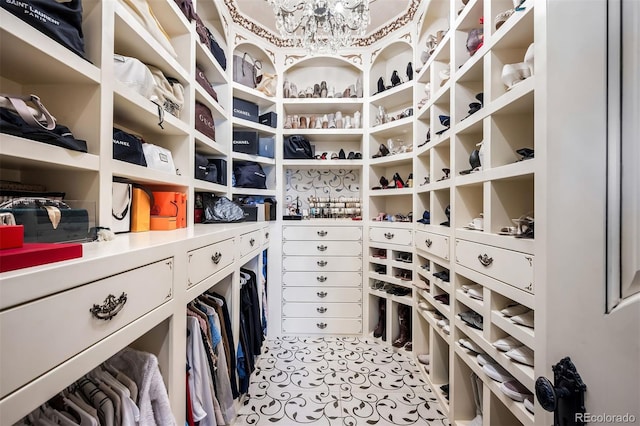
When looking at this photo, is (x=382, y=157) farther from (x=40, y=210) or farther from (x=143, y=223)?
(x=40, y=210)

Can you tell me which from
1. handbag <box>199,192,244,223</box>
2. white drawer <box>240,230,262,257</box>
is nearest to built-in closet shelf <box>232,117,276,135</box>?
handbag <box>199,192,244,223</box>

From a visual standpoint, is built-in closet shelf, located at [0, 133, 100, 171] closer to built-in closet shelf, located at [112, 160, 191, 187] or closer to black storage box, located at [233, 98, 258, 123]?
built-in closet shelf, located at [112, 160, 191, 187]

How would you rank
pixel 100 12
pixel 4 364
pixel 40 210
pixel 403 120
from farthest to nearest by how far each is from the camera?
1. pixel 403 120
2. pixel 100 12
3. pixel 40 210
4. pixel 4 364

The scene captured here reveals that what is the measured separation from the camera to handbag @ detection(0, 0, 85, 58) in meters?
0.69

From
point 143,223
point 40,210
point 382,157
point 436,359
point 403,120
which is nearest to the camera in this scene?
point 40,210

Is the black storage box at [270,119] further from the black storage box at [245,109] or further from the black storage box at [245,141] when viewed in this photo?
the black storage box at [245,141]

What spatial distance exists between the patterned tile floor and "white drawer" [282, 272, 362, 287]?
544mm

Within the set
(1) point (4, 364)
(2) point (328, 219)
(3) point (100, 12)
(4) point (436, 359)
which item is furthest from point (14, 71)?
(4) point (436, 359)

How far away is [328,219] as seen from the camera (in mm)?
2707

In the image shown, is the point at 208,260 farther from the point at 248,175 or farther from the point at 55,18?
the point at 248,175

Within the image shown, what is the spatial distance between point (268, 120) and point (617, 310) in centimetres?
263

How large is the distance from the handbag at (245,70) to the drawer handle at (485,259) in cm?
235

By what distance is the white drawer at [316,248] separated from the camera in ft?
8.58

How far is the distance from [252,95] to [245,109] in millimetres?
150
